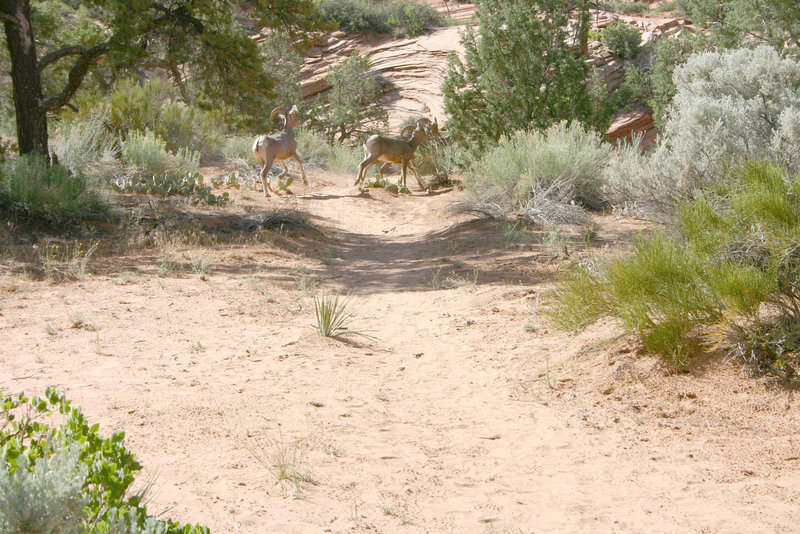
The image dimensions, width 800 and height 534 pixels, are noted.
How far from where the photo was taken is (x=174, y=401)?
14.1 ft

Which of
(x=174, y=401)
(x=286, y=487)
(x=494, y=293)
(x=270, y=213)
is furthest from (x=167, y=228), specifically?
(x=286, y=487)

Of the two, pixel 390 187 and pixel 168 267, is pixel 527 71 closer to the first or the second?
pixel 390 187

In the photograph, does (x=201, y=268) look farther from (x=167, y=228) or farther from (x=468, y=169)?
(x=468, y=169)

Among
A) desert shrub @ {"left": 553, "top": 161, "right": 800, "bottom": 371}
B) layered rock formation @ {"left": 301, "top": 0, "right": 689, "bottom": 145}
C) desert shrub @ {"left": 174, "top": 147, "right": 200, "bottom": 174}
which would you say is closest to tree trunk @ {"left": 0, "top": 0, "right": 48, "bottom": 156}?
desert shrub @ {"left": 174, "top": 147, "right": 200, "bottom": 174}

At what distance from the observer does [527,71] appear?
14523 mm

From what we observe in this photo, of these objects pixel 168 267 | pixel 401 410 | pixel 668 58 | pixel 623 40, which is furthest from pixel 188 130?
pixel 623 40

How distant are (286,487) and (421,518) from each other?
0.66 meters

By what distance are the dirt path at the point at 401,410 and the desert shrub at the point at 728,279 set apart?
0.24m

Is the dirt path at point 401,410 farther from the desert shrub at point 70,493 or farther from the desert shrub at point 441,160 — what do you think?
the desert shrub at point 441,160

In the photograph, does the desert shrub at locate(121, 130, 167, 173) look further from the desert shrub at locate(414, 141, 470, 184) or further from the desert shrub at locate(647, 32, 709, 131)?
the desert shrub at locate(647, 32, 709, 131)

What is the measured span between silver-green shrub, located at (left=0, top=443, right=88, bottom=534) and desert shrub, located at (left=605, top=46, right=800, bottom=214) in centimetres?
674

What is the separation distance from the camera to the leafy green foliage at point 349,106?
2764 cm

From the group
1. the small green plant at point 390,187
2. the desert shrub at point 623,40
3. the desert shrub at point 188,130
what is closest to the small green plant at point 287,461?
the small green plant at point 390,187

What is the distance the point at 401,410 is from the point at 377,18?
33.2 m
